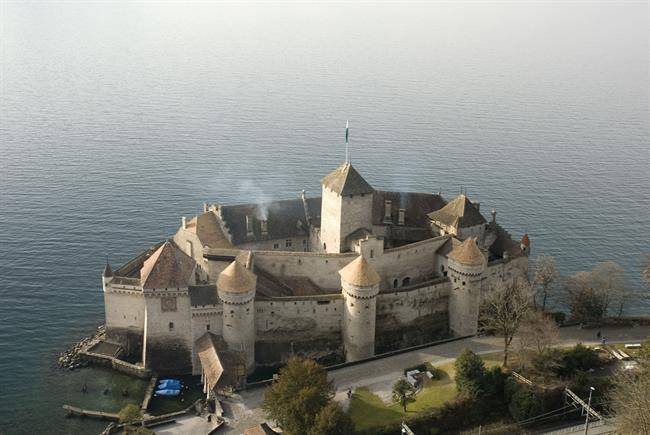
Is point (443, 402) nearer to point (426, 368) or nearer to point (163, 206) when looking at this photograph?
point (426, 368)

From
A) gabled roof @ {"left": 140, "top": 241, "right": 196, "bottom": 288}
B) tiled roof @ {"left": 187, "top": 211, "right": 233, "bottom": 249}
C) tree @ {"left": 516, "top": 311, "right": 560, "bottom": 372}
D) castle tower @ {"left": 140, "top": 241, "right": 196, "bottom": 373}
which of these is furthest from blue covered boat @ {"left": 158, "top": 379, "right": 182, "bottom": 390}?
tree @ {"left": 516, "top": 311, "right": 560, "bottom": 372}

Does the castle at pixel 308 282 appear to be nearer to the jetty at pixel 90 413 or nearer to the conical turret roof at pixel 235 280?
the conical turret roof at pixel 235 280

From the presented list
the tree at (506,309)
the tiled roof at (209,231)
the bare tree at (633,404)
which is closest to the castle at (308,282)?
the tiled roof at (209,231)

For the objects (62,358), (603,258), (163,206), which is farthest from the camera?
(163,206)

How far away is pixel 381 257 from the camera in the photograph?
7350 centimetres

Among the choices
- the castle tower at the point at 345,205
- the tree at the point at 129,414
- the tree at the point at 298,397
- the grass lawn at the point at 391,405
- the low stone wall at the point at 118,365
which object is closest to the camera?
the tree at the point at 298,397

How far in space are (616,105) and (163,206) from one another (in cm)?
13452

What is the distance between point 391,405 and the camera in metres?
59.1

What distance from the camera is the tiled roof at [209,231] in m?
74.8

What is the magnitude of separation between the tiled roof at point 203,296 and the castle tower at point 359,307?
13.3m

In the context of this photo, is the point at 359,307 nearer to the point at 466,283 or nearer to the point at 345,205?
the point at 466,283

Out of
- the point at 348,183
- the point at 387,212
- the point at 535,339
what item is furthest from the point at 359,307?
the point at 535,339

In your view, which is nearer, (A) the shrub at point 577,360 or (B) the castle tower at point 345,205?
(A) the shrub at point 577,360

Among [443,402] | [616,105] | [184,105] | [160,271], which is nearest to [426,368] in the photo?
[443,402]
